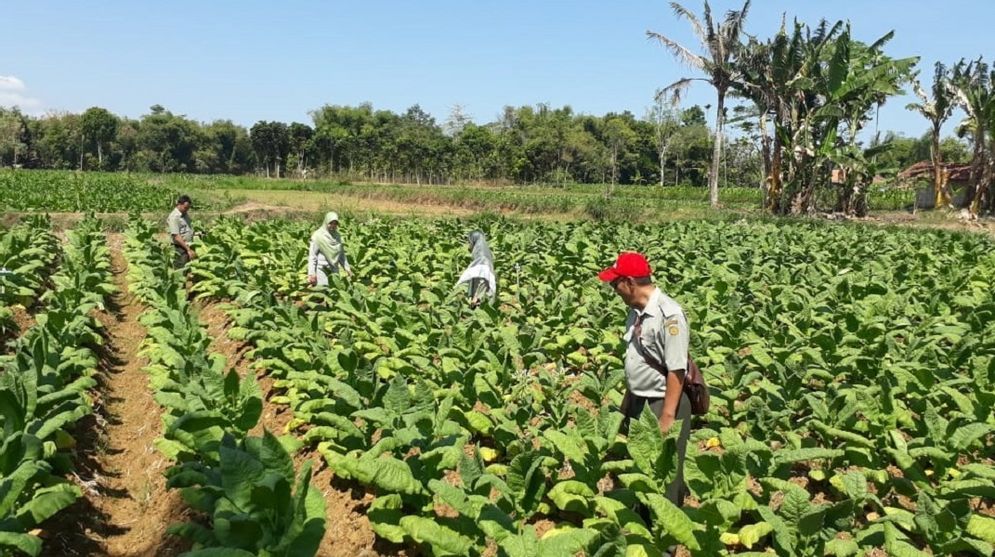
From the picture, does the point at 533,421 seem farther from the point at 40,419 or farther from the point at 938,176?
the point at 938,176

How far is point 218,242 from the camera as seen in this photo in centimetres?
1426

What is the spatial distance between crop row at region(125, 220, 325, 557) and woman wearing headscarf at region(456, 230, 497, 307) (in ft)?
10.5

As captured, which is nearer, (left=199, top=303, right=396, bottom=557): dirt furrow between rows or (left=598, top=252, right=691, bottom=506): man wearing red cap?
(left=598, top=252, right=691, bottom=506): man wearing red cap

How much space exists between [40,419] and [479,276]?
5.06 meters

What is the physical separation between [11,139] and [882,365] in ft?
291

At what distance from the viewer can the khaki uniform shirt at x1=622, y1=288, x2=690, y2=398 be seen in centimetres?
418

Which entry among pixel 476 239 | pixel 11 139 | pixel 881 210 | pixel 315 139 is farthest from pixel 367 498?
pixel 11 139

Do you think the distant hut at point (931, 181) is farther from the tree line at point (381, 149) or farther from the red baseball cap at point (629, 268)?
the red baseball cap at point (629, 268)

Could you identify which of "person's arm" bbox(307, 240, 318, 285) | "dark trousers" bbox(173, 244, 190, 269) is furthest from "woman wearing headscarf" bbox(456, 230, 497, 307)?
"dark trousers" bbox(173, 244, 190, 269)

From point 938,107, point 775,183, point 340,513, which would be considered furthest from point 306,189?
point 340,513

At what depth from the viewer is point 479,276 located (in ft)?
29.2

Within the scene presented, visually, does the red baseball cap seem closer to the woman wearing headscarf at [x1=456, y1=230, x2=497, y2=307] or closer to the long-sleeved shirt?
the woman wearing headscarf at [x1=456, y1=230, x2=497, y2=307]

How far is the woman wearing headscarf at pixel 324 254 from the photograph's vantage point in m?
9.56

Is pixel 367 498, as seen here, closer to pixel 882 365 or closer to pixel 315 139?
pixel 882 365
